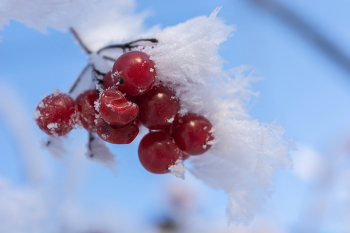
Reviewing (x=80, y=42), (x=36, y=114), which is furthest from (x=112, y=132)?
(x=80, y=42)

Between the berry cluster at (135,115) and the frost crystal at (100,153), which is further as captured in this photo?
the frost crystal at (100,153)

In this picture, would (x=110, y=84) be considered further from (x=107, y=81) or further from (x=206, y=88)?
(x=206, y=88)

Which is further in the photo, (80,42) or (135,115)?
(80,42)

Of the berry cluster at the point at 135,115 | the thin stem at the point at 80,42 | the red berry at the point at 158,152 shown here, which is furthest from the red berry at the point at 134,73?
the thin stem at the point at 80,42

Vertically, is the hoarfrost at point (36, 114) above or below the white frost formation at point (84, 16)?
below

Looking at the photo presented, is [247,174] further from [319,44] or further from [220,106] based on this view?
[319,44]

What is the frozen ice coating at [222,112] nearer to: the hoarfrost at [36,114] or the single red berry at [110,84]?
the single red berry at [110,84]

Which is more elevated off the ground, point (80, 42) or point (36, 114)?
point (80, 42)
